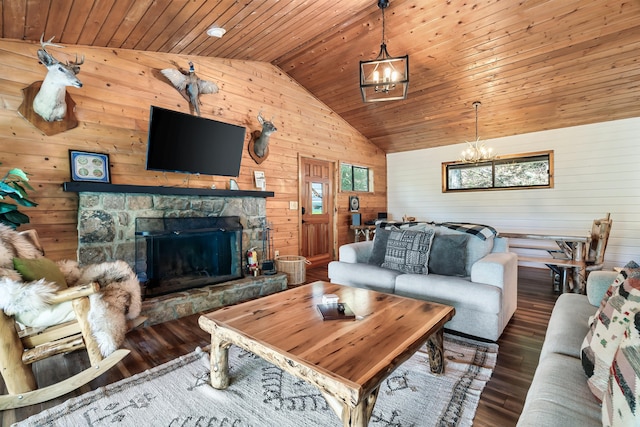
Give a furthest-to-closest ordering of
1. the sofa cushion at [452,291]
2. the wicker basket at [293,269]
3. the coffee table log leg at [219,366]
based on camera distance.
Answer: the wicker basket at [293,269] → the sofa cushion at [452,291] → the coffee table log leg at [219,366]

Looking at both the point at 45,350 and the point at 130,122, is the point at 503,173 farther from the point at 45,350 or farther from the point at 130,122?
the point at 45,350

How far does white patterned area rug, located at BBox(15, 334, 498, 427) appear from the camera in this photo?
1551 millimetres

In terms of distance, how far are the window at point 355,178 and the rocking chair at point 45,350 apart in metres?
4.59

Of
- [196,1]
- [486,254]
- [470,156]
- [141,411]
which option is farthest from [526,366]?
[196,1]

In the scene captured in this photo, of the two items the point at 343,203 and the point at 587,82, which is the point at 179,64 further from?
the point at 587,82

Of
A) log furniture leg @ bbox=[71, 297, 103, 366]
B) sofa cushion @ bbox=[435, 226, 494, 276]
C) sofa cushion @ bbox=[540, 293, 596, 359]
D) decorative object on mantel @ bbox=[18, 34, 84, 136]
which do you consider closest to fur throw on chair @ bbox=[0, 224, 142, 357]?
log furniture leg @ bbox=[71, 297, 103, 366]

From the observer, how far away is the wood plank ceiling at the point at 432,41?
8.67ft

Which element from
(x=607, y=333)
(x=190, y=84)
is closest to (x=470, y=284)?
(x=607, y=333)

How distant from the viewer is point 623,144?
453 cm

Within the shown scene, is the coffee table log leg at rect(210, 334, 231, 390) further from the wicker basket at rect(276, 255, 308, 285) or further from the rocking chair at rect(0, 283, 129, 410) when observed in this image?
the wicker basket at rect(276, 255, 308, 285)

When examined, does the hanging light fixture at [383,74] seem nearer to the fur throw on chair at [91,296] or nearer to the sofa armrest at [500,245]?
the sofa armrest at [500,245]

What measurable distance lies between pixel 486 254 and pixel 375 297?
1.33 m

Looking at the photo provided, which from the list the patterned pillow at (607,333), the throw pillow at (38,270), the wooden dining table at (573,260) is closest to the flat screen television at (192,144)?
the throw pillow at (38,270)

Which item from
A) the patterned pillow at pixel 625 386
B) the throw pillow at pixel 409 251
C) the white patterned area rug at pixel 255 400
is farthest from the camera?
the throw pillow at pixel 409 251
